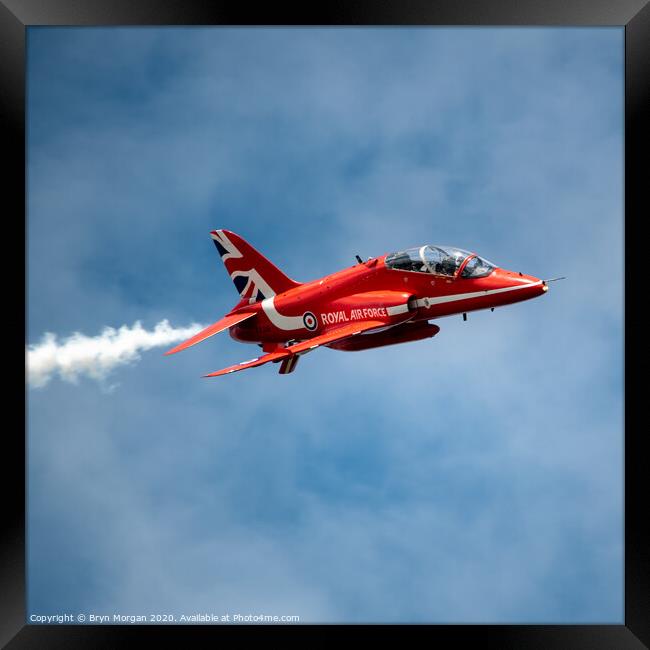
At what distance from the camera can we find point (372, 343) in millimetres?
20906

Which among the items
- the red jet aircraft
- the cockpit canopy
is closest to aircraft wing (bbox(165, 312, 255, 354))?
the red jet aircraft

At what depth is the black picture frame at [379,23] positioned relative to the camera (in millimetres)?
15531

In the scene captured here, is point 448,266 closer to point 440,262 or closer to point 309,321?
point 440,262

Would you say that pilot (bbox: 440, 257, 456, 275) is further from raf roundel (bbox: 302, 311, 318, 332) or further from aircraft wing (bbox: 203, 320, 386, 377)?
raf roundel (bbox: 302, 311, 318, 332)

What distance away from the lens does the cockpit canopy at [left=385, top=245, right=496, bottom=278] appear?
19.7m

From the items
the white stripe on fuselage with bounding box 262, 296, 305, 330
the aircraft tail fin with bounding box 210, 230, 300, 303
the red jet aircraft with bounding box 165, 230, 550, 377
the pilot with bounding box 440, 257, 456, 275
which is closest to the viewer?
the red jet aircraft with bounding box 165, 230, 550, 377

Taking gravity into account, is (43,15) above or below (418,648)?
above

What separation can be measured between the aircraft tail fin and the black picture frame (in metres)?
8.94

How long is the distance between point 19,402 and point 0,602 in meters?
3.79

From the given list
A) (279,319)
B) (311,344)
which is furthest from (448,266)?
(279,319)

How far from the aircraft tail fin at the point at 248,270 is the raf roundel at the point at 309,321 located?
1.61m

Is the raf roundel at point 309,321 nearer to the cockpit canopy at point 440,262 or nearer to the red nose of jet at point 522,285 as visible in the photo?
the cockpit canopy at point 440,262

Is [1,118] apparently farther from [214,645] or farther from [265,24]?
[214,645]

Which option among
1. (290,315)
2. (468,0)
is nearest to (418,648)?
(290,315)
